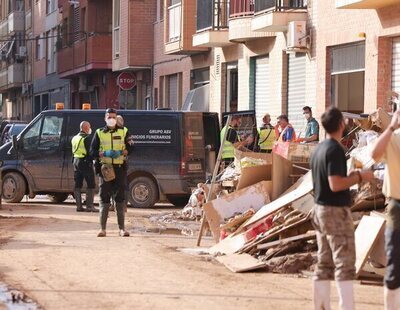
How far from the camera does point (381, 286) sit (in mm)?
12055

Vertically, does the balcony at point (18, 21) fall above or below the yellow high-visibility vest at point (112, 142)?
above

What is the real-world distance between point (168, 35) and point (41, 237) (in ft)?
64.7

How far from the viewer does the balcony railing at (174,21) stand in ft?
115

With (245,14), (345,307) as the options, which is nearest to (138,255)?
(345,307)

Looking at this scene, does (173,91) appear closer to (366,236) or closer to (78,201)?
(78,201)

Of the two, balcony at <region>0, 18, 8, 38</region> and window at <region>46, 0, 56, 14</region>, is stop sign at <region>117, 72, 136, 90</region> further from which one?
balcony at <region>0, 18, 8, 38</region>

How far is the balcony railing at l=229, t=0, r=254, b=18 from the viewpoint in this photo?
30.0m

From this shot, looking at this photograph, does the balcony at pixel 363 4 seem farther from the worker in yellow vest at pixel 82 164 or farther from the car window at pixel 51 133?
the car window at pixel 51 133

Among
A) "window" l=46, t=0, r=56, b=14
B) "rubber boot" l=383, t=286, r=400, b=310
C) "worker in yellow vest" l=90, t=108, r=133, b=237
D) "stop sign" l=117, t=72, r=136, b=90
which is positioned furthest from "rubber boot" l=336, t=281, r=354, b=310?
"window" l=46, t=0, r=56, b=14

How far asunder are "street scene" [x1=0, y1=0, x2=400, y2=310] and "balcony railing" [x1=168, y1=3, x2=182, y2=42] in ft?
0.25

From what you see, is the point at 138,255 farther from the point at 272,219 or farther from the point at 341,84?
the point at 341,84

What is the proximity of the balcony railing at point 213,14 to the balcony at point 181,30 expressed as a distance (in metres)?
1.13

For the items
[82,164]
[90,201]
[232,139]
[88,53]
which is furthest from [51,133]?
[88,53]

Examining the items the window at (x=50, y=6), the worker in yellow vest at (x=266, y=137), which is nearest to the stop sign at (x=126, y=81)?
the worker in yellow vest at (x=266, y=137)
